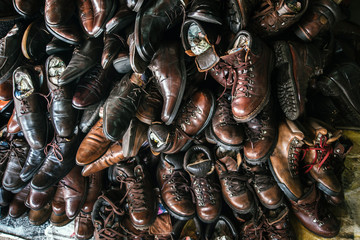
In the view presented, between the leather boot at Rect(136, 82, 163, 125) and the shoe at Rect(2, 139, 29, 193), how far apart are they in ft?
3.13

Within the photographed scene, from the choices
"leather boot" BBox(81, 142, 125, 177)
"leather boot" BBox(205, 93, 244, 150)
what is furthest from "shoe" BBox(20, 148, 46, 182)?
"leather boot" BBox(205, 93, 244, 150)

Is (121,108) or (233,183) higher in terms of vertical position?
(121,108)

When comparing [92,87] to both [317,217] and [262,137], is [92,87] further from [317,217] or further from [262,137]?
[317,217]

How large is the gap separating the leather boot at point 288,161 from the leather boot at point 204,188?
0.32m

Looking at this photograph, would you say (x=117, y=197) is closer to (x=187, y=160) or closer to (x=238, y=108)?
(x=187, y=160)

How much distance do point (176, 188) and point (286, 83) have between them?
0.80m

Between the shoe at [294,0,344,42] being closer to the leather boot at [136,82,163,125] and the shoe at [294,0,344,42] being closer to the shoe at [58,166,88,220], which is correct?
the leather boot at [136,82,163,125]

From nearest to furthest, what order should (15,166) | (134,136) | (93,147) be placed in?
(134,136) → (93,147) → (15,166)

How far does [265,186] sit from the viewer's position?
1.11 m

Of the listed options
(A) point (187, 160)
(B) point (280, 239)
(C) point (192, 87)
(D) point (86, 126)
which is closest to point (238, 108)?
(C) point (192, 87)

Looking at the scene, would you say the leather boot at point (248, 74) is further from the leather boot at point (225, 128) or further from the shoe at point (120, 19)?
the shoe at point (120, 19)

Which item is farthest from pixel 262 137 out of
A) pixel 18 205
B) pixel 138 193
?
pixel 18 205

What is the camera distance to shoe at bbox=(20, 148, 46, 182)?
139 centimetres

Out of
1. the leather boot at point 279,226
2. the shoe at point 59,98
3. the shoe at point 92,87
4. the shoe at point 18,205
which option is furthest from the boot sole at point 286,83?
the shoe at point 18,205
